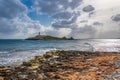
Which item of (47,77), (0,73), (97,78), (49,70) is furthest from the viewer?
(49,70)

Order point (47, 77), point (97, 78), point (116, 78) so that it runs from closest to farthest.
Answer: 1. point (116, 78)
2. point (97, 78)
3. point (47, 77)

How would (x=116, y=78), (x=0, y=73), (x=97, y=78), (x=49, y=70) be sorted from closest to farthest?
1. (x=116, y=78)
2. (x=97, y=78)
3. (x=0, y=73)
4. (x=49, y=70)

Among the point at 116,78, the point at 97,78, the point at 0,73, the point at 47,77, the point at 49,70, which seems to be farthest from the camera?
the point at 49,70

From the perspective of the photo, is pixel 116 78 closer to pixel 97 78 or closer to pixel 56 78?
pixel 97 78

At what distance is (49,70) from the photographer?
17.8 meters

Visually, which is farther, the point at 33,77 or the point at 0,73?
the point at 0,73

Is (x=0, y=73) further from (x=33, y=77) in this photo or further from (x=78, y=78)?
(x=78, y=78)

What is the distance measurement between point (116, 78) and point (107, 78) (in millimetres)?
713

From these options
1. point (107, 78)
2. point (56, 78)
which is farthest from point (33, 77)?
point (107, 78)

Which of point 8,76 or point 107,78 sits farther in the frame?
point 8,76

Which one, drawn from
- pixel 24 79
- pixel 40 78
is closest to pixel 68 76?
pixel 40 78

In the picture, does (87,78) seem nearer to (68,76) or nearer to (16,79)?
(68,76)

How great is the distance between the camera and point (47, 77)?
14977 mm

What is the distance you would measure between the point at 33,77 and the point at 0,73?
11.1 feet
